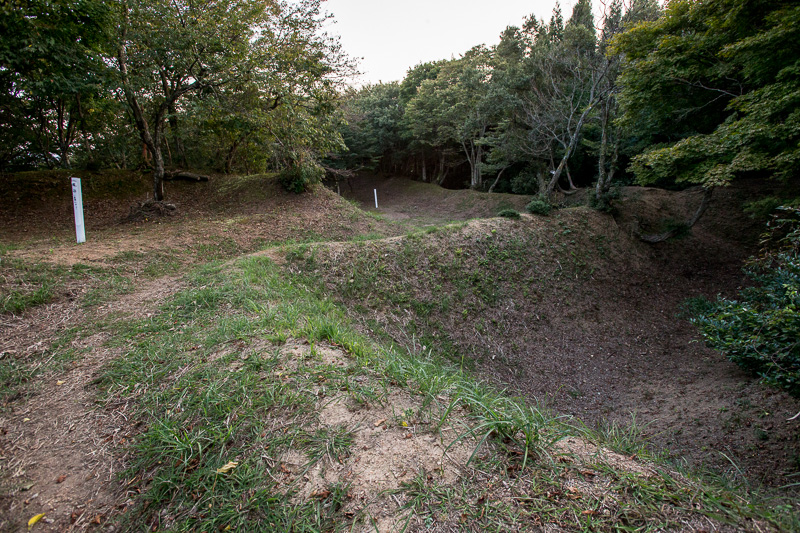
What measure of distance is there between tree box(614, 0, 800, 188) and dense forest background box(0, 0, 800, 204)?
1.4 inches

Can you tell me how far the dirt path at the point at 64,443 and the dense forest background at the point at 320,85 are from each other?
24.9 feet

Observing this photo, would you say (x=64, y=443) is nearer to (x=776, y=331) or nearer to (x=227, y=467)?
(x=227, y=467)

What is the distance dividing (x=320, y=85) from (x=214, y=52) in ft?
11.9

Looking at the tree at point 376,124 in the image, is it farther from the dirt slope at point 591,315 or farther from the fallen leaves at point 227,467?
the fallen leaves at point 227,467

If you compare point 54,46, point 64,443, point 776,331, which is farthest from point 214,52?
→ point 776,331

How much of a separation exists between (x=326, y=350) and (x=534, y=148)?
15173 millimetres

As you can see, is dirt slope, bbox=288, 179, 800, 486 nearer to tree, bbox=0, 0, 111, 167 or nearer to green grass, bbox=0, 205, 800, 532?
green grass, bbox=0, 205, 800, 532

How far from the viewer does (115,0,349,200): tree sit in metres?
8.16

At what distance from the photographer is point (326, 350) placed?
2.84 meters

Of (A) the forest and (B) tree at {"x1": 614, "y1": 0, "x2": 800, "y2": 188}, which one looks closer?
(A) the forest

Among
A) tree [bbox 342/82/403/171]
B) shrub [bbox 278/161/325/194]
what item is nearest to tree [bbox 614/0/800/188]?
shrub [bbox 278/161/325/194]

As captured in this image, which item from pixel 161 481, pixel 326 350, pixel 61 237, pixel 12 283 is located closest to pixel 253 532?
pixel 161 481

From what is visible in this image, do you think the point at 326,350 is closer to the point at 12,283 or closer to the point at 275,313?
the point at 275,313

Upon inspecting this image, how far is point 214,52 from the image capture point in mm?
8766
